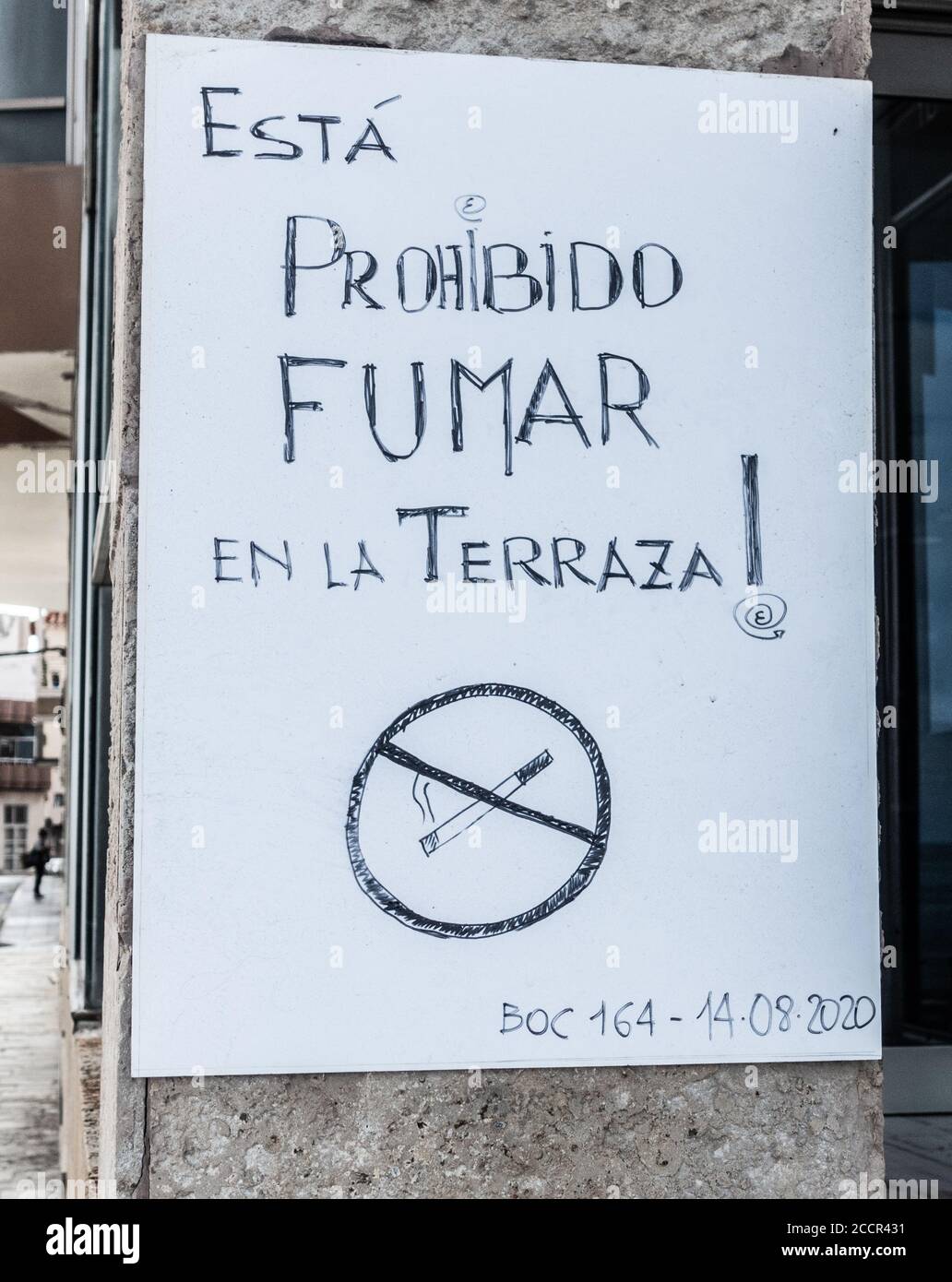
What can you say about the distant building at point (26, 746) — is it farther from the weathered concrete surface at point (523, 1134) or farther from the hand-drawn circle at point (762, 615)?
the hand-drawn circle at point (762, 615)

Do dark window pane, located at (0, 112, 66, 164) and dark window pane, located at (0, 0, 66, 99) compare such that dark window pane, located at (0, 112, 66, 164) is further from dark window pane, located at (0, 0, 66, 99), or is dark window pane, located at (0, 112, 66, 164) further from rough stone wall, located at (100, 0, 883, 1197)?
rough stone wall, located at (100, 0, 883, 1197)

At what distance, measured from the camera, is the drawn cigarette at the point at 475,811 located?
1.97m

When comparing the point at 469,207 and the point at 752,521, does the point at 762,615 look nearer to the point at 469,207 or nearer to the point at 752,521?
the point at 752,521

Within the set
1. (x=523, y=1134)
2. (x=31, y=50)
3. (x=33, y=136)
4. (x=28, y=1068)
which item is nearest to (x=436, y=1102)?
(x=523, y=1134)

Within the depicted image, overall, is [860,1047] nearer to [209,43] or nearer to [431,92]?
[431,92]

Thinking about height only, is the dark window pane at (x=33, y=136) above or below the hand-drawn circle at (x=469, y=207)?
above

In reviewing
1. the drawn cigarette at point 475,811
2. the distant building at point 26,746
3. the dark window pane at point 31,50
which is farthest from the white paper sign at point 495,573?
the distant building at point 26,746

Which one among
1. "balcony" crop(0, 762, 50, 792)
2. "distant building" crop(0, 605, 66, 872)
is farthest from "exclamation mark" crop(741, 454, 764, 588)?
"balcony" crop(0, 762, 50, 792)

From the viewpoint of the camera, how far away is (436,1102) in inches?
77.4

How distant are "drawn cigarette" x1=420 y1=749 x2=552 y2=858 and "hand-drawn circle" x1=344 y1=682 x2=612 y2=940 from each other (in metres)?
0.07

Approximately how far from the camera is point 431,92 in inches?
81.3

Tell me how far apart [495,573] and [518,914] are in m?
0.50

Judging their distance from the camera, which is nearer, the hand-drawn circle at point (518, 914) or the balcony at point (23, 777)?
the hand-drawn circle at point (518, 914)

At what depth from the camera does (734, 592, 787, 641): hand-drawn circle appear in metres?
2.06
